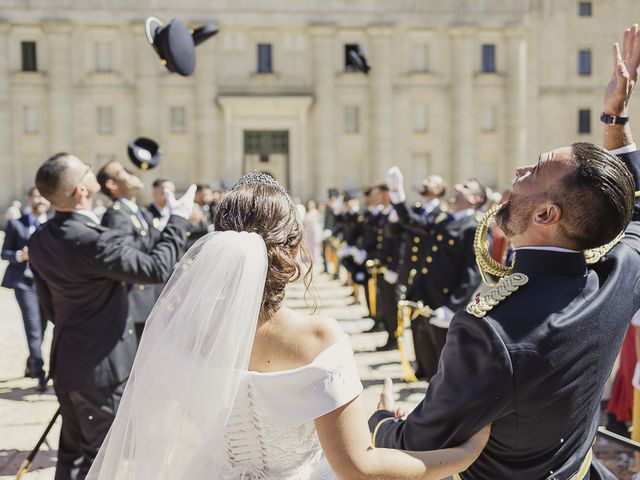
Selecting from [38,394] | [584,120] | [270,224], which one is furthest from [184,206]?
[584,120]

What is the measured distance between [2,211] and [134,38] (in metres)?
11.5

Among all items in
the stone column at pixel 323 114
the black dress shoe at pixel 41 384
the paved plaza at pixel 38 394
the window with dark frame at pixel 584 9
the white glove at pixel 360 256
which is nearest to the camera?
the paved plaza at pixel 38 394

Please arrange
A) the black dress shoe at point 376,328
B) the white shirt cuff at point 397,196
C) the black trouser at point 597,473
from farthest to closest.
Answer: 1. the black dress shoe at point 376,328
2. the white shirt cuff at point 397,196
3. the black trouser at point 597,473

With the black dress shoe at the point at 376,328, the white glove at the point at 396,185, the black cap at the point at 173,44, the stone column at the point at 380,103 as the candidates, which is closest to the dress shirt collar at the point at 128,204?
the black cap at the point at 173,44

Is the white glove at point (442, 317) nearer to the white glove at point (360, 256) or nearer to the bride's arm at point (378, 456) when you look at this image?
the bride's arm at point (378, 456)

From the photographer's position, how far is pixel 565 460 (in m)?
2.27

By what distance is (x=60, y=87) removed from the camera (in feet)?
120

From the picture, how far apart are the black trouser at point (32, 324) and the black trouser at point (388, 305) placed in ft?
16.0

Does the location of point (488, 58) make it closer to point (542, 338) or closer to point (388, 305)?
point (388, 305)

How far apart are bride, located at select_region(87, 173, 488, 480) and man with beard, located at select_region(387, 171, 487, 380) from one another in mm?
4957

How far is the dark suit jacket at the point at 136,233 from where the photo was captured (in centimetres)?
573

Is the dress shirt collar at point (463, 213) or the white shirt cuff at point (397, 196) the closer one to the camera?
the dress shirt collar at point (463, 213)

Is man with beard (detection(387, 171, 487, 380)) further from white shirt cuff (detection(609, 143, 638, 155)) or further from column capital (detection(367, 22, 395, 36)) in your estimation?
column capital (detection(367, 22, 395, 36))

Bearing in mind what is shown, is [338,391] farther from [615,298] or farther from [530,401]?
[615,298]
